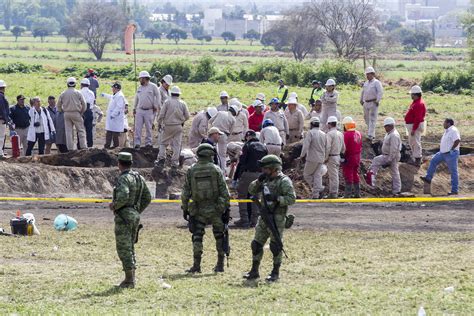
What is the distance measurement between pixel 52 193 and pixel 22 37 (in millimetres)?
178821

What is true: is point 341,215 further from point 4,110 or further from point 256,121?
point 4,110

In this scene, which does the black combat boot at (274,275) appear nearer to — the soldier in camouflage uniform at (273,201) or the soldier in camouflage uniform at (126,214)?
the soldier in camouflage uniform at (273,201)

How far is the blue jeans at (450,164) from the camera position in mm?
23656

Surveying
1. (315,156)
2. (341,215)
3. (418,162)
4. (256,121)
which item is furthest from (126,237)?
(418,162)

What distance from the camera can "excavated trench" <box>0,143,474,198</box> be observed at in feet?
76.6

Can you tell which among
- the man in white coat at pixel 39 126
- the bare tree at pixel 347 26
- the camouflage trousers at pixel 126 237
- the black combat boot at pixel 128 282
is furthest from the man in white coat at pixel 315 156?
the bare tree at pixel 347 26

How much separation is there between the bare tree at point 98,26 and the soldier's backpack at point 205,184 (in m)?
102

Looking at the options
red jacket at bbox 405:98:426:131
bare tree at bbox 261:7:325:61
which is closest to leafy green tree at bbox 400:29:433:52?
bare tree at bbox 261:7:325:61

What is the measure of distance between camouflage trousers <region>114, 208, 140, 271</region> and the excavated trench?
894 centimetres

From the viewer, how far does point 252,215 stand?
19.4 meters

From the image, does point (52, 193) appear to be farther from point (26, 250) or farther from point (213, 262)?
point (213, 262)

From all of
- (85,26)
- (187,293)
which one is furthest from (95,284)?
(85,26)

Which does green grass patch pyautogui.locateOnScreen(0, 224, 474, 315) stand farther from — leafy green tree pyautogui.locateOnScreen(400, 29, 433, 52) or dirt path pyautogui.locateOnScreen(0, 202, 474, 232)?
leafy green tree pyautogui.locateOnScreen(400, 29, 433, 52)

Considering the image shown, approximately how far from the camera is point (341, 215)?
20.7 metres
